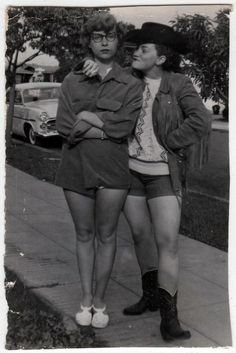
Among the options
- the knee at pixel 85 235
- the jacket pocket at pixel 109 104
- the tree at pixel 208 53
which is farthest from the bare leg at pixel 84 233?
the tree at pixel 208 53

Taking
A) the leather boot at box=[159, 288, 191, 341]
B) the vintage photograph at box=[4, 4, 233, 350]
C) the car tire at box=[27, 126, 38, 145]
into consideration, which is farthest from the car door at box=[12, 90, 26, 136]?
the leather boot at box=[159, 288, 191, 341]

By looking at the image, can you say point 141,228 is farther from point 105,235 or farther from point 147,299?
point 147,299

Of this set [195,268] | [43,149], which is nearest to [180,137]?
[195,268]

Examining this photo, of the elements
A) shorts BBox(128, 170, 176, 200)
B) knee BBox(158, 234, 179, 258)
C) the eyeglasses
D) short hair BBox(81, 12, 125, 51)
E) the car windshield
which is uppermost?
the car windshield

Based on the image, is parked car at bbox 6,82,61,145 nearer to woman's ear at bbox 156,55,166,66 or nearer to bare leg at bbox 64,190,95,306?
bare leg at bbox 64,190,95,306

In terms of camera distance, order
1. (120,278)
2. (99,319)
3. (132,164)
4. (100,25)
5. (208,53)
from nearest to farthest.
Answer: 1. (100,25)
2. (132,164)
3. (99,319)
4. (208,53)
5. (120,278)

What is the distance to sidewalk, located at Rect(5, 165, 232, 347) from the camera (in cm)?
A: 343

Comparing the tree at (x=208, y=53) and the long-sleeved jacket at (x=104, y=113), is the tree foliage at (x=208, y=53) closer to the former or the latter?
the tree at (x=208, y=53)

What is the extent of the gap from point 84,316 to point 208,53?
1899mm

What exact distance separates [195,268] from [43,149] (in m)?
5.81

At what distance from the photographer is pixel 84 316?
344 centimetres

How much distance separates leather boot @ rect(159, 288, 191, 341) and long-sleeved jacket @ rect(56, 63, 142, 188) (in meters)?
0.71

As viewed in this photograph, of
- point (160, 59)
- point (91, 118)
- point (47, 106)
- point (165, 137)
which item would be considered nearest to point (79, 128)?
point (91, 118)

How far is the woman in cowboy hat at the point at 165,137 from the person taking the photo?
3.19 metres
